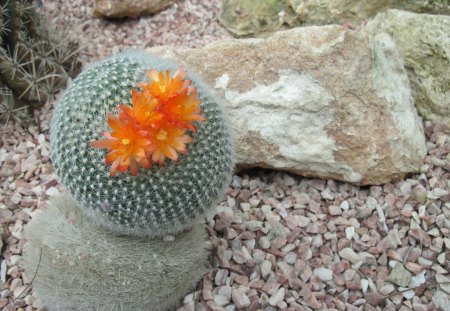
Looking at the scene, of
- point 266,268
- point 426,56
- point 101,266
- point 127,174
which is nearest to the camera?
point 127,174

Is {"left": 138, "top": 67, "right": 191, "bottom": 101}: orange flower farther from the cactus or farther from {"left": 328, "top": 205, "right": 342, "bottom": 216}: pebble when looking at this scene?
{"left": 328, "top": 205, "right": 342, "bottom": 216}: pebble

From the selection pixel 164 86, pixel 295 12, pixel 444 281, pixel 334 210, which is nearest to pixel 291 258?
pixel 334 210

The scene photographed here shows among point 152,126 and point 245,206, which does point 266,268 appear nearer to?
point 245,206

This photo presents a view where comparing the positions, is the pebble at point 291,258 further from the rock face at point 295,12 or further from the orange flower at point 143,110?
the rock face at point 295,12

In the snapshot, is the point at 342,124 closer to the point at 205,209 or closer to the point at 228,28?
the point at 205,209

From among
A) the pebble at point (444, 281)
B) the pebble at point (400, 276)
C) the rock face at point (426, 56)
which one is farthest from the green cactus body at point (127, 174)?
the rock face at point (426, 56)
